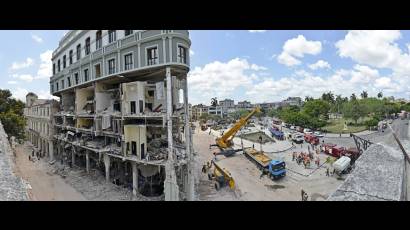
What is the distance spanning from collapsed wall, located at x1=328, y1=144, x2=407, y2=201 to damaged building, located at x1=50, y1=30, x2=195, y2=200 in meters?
6.71

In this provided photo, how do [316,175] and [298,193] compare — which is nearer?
[298,193]

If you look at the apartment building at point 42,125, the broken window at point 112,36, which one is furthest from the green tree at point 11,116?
the broken window at point 112,36

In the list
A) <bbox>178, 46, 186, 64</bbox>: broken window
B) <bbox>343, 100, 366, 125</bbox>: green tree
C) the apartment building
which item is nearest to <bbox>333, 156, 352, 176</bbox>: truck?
<bbox>178, 46, 186, 64</bbox>: broken window

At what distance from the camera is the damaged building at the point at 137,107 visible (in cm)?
1149

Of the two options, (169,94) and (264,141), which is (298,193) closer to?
(169,94)

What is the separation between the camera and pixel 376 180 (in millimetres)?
7707

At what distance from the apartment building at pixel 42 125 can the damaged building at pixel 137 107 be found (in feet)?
18.6

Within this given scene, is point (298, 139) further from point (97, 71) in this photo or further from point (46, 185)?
point (46, 185)

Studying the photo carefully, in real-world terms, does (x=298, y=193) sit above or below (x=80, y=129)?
below

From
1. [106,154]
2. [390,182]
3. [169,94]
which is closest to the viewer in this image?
[390,182]

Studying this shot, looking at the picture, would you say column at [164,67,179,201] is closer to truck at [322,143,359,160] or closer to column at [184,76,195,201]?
column at [184,76,195,201]
